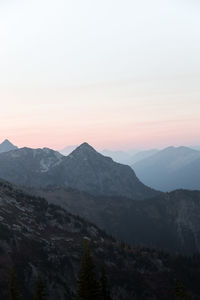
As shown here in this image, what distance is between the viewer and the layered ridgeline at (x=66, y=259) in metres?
91.6

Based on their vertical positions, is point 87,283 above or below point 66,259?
above

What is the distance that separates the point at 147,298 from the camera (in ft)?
328

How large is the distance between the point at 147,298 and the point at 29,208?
2808 inches

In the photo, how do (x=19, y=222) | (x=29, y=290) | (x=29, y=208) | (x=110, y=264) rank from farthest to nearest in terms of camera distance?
(x=29, y=208)
(x=19, y=222)
(x=110, y=264)
(x=29, y=290)

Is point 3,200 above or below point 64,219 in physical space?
above

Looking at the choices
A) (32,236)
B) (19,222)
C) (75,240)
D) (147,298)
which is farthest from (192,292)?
(19,222)

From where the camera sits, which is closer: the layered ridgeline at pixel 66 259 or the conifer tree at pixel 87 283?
the conifer tree at pixel 87 283

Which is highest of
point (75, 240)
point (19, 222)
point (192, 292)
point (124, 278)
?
point (19, 222)

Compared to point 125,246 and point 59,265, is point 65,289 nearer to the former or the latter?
point 59,265

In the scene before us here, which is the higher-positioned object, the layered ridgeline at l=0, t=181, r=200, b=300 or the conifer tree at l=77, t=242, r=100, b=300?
the conifer tree at l=77, t=242, r=100, b=300

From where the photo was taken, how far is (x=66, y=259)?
4129 inches

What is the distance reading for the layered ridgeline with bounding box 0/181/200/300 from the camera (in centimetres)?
9156

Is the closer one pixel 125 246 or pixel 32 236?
pixel 32 236

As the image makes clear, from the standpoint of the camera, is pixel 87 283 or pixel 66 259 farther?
pixel 66 259
